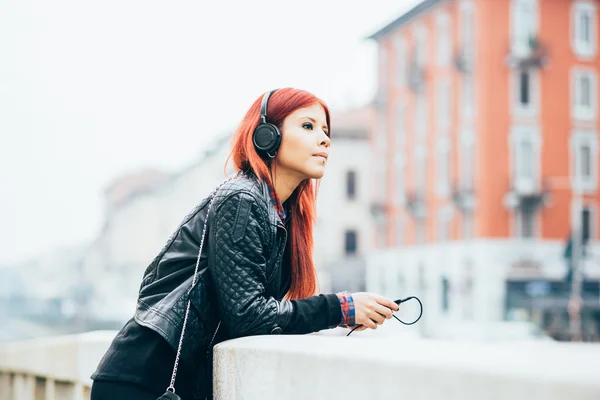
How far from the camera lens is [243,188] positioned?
9.03ft

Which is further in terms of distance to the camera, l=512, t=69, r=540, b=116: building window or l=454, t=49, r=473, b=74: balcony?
l=454, t=49, r=473, b=74: balcony

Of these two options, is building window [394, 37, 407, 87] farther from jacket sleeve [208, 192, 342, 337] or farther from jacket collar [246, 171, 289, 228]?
jacket sleeve [208, 192, 342, 337]

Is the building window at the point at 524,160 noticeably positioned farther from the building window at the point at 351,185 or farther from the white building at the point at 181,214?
the building window at the point at 351,185

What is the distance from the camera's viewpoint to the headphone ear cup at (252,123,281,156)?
294 centimetres

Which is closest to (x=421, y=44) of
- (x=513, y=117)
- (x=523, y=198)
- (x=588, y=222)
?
(x=513, y=117)

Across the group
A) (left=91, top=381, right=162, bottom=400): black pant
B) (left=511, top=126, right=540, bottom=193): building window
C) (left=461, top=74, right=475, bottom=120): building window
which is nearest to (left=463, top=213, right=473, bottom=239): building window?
(left=511, top=126, right=540, bottom=193): building window

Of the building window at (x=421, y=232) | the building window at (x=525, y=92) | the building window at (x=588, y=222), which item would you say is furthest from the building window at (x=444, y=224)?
the building window at (x=588, y=222)

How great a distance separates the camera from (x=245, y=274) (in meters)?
2.66

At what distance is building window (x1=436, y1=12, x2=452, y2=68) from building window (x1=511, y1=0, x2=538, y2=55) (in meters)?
3.31

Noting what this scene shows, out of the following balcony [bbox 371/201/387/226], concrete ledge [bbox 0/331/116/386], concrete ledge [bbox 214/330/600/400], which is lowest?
concrete ledge [bbox 0/331/116/386]

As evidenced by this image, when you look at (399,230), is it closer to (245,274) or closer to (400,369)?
(245,274)

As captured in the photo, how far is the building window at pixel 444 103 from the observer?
49.4m

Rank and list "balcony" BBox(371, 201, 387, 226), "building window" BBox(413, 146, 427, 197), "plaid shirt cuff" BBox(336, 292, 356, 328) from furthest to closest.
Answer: "balcony" BBox(371, 201, 387, 226), "building window" BBox(413, 146, 427, 197), "plaid shirt cuff" BBox(336, 292, 356, 328)

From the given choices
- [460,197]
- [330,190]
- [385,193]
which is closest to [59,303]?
[330,190]
